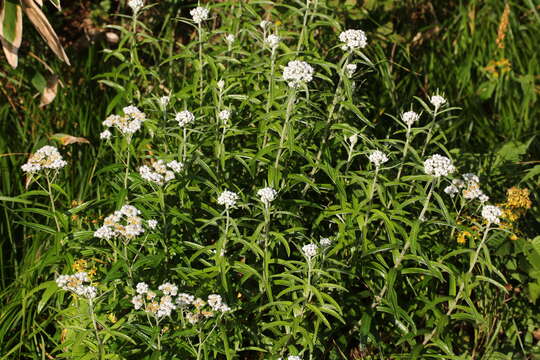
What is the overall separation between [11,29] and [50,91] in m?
0.69

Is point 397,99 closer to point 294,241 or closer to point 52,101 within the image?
point 294,241

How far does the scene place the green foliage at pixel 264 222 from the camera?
3.02 meters

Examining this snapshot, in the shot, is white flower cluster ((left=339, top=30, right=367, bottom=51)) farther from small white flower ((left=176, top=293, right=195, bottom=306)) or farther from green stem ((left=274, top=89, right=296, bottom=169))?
small white flower ((left=176, top=293, right=195, bottom=306))

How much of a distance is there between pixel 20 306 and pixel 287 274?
169 cm

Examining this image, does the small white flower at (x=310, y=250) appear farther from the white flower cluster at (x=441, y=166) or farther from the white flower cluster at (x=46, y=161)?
the white flower cluster at (x=46, y=161)

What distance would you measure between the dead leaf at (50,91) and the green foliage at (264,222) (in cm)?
8

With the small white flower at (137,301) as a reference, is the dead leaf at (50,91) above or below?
below

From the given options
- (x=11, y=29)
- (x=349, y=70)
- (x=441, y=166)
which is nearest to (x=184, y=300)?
(x=441, y=166)

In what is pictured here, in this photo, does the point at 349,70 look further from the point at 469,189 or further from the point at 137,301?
the point at 137,301

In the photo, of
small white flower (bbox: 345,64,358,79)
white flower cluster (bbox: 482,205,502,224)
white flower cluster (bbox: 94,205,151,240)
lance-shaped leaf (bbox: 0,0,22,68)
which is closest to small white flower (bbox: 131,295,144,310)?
white flower cluster (bbox: 94,205,151,240)

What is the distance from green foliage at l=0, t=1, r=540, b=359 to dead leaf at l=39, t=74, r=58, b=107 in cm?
8

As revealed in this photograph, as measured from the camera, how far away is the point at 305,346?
3016 mm

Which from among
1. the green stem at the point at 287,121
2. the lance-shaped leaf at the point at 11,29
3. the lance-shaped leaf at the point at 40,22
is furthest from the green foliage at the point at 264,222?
the lance-shaped leaf at the point at 11,29

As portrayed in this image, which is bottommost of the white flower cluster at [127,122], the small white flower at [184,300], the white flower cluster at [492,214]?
the small white flower at [184,300]
